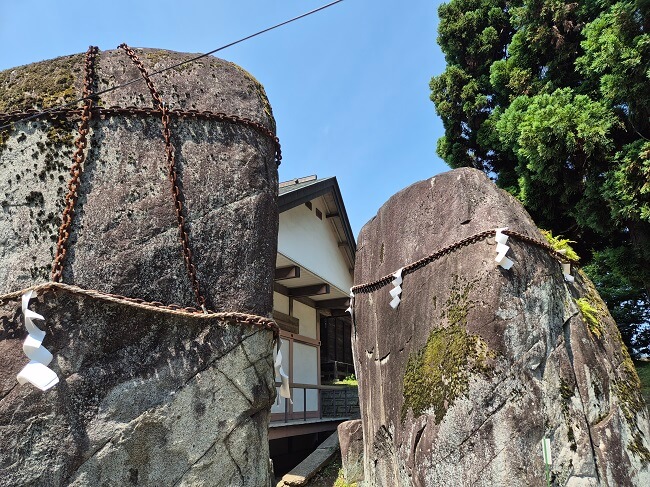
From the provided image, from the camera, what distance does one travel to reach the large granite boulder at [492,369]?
3.95 m

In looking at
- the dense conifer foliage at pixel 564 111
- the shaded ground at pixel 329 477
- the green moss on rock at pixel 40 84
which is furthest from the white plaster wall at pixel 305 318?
the green moss on rock at pixel 40 84

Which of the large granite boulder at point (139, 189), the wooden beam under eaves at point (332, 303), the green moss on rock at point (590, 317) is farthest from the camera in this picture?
the wooden beam under eaves at point (332, 303)

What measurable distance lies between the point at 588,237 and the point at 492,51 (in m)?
4.95

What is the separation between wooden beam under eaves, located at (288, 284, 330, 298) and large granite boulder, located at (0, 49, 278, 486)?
971 centimetres

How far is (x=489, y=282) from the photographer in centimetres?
422

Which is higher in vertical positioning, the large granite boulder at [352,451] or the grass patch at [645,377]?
the grass patch at [645,377]

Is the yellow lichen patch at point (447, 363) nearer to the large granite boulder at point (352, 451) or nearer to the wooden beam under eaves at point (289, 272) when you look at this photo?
the large granite boulder at point (352, 451)

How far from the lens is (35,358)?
206 centimetres

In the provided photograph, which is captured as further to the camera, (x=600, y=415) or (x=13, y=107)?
(x=600, y=415)

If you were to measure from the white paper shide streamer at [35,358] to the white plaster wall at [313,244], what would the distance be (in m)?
8.21

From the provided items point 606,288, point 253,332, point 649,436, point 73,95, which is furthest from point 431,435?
point 606,288

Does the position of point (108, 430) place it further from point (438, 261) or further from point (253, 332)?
point (438, 261)

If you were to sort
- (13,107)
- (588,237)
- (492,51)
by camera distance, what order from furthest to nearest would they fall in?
1. (492,51)
2. (588,237)
3. (13,107)

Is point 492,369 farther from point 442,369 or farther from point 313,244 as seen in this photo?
point 313,244
